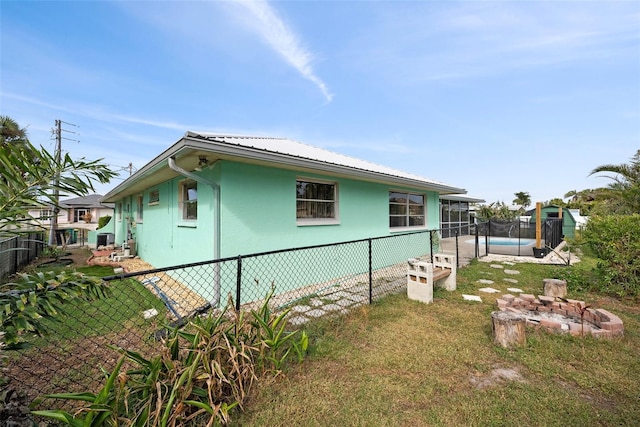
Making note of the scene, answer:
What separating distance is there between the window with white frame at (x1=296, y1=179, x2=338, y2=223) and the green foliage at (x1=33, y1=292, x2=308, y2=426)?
3490 millimetres

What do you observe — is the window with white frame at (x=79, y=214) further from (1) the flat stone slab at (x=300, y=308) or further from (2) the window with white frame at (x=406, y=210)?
(1) the flat stone slab at (x=300, y=308)

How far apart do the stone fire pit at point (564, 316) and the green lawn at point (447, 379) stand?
14 centimetres

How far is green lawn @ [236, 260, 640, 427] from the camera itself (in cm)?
208

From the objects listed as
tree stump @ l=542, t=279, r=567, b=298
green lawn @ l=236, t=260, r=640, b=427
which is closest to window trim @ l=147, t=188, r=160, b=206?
green lawn @ l=236, t=260, r=640, b=427

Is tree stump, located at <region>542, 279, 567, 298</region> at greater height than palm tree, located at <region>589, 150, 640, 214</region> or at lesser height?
lesser

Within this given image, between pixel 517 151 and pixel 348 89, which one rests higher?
pixel 348 89

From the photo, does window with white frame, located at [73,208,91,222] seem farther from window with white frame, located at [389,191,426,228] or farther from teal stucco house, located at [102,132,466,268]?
window with white frame, located at [389,191,426,228]

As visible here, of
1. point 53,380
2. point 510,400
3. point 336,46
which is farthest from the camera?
point 336,46

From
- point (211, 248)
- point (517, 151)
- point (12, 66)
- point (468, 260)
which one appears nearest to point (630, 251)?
point (468, 260)

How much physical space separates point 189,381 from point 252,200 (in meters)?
3.35

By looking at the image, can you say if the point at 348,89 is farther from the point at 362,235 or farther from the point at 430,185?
the point at 362,235

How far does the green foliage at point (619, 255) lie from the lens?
191 inches

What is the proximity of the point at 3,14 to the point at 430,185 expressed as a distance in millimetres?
10587

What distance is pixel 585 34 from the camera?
19.7 feet
